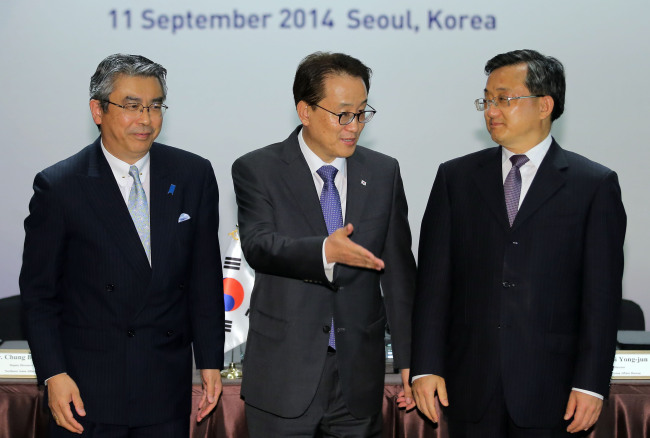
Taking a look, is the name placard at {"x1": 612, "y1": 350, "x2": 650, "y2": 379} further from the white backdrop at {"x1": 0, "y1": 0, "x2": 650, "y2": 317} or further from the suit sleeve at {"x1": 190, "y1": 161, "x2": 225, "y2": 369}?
the white backdrop at {"x1": 0, "y1": 0, "x2": 650, "y2": 317}

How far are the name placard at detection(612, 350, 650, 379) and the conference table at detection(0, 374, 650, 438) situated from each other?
32mm

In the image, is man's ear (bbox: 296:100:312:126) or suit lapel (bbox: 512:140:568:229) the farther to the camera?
man's ear (bbox: 296:100:312:126)

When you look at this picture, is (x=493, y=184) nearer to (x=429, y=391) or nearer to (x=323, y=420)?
(x=429, y=391)

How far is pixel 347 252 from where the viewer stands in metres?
2.25

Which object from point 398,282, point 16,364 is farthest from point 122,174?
point 16,364

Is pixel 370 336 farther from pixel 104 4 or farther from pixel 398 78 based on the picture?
pixel 104 4

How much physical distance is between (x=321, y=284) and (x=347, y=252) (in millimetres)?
284

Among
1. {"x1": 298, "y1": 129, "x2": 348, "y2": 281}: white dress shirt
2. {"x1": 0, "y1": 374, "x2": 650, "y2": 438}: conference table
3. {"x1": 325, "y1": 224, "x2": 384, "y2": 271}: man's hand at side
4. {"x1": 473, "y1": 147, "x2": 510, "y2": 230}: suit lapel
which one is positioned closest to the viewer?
{"x1": 325, "y1": 224, "x2": 384, "y2": 271}: man's hand at side

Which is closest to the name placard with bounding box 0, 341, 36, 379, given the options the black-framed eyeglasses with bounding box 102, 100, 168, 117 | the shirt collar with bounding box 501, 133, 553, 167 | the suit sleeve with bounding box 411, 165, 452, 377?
the black-framed eyeglasses with bounding box 102, 100, 168, 117

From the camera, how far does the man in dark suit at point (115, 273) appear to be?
251 cm

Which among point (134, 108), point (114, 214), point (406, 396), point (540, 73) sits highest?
point (540, 73)

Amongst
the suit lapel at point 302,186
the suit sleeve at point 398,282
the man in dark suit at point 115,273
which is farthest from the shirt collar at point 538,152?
the man in dark suit at point 115,273

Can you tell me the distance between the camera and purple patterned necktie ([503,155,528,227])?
259 centimetres

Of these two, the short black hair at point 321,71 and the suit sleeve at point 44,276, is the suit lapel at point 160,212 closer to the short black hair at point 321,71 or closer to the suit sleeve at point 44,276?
the suit sleeve at point 44,276
